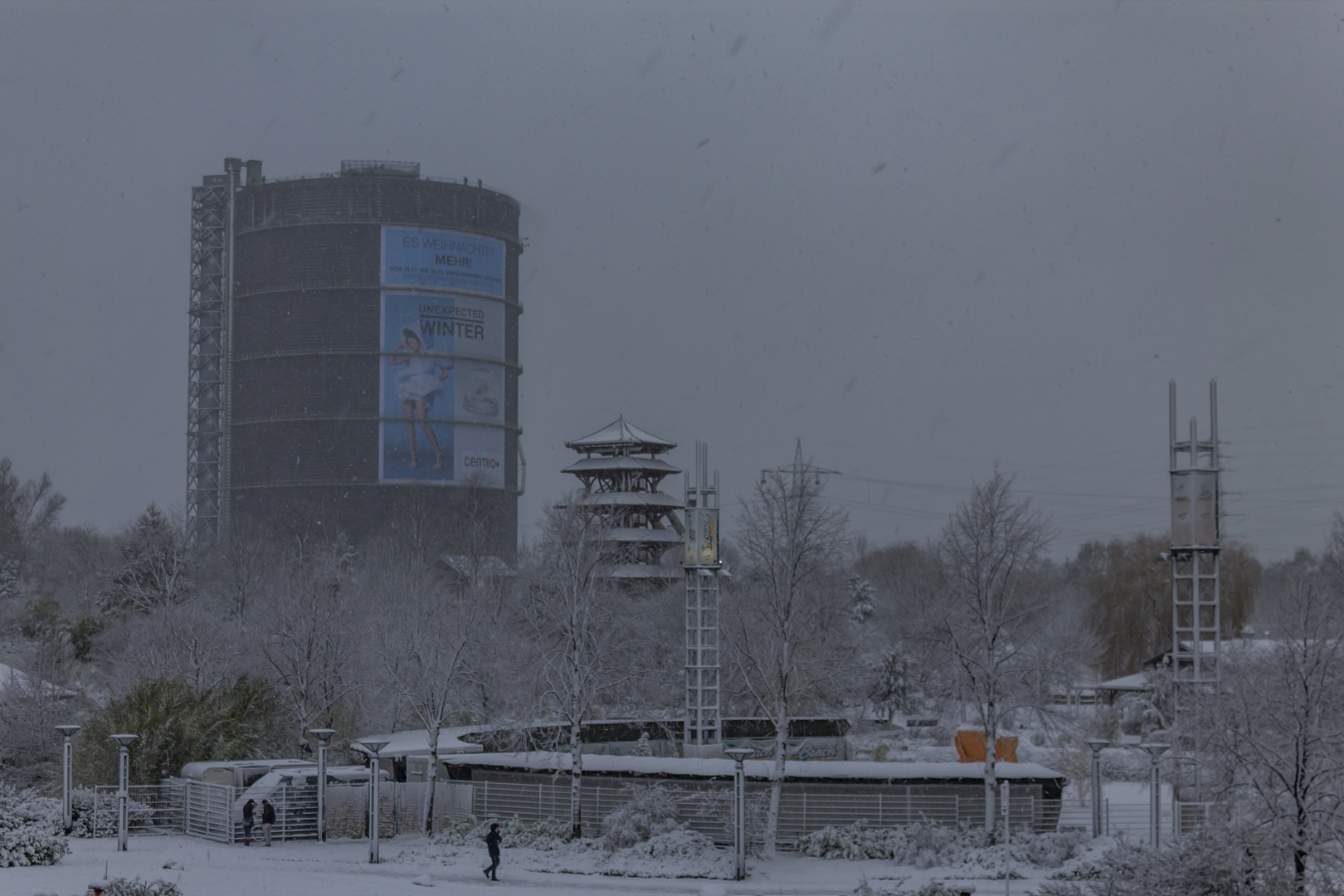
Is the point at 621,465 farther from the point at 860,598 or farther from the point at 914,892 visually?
the point at 914,892

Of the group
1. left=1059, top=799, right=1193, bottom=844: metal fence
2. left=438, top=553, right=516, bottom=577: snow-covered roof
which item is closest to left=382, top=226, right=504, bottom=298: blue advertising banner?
left=438, top=553, right=516, bottom=577: snow-covered roof

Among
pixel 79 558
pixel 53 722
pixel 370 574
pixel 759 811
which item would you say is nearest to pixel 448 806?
pixel 759 811

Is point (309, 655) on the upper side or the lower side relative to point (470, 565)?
lower

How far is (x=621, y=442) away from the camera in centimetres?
7081

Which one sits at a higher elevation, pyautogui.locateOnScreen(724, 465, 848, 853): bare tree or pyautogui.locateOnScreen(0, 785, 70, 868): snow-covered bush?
pyautogui.locateOnScreen(724, 465, 848, 853): bare tree

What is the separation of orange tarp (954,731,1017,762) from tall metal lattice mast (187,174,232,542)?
62648mm

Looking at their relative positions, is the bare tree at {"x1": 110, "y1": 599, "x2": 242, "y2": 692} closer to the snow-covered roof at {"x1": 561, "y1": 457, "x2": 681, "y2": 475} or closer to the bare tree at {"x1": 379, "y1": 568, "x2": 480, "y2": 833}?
the bare tree at {"x1": 379, "y1": 568, "x2": 480, "y2": 833}

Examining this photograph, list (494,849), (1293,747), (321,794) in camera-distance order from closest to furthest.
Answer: (1293,747) < (494,849) < (321,794)

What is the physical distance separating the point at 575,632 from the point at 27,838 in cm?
1132

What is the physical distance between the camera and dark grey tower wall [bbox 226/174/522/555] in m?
89.5

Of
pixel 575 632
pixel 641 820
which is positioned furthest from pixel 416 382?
pixel 641 820

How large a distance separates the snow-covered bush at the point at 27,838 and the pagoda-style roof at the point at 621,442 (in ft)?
146

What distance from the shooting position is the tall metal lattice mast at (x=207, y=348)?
94.2m

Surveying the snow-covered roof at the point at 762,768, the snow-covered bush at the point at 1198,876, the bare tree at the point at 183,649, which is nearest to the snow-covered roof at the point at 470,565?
the bare tree at the point at 183,649
